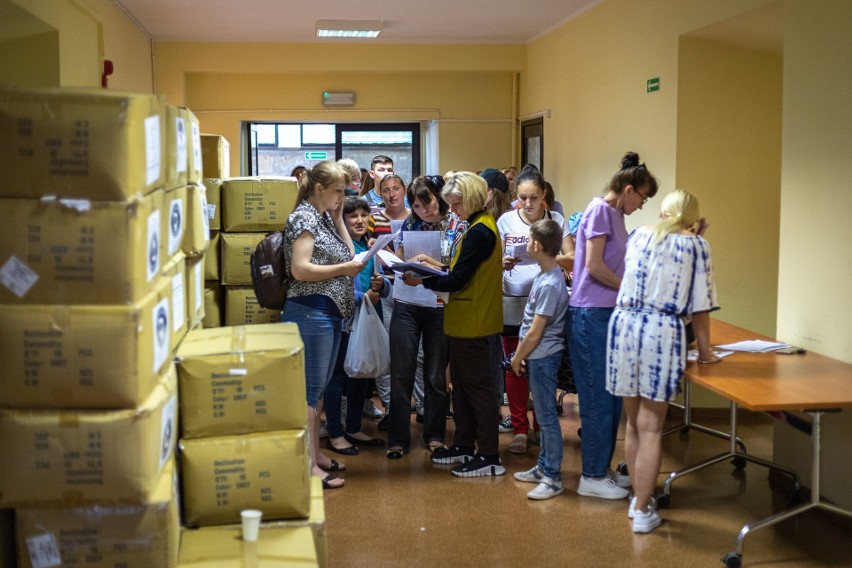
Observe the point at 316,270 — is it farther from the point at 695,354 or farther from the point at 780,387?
the point at 780,387

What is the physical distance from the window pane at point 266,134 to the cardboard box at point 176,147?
8.05 meters

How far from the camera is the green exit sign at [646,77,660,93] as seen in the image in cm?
594

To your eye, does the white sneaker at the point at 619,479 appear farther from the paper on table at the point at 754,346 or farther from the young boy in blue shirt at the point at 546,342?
the paper on table at the point at 754,346

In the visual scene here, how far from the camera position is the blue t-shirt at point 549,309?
3.98 metres

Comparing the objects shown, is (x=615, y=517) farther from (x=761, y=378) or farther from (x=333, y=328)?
(x=333, y=328)

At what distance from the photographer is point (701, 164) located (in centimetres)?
564

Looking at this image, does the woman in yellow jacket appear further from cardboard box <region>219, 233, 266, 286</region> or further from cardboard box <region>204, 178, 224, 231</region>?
cardboard box <region>204, 178, 224, 231</region>

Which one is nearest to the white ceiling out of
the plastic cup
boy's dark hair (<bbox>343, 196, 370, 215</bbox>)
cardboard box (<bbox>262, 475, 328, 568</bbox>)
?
boy's dark hair (<bbox>343, 196, 370, 215</bbox>)

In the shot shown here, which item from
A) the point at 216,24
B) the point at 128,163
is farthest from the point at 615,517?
the point at 216,24

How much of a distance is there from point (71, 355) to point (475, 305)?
2.36 meters

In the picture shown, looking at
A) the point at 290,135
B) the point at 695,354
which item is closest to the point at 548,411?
the point at 695,354

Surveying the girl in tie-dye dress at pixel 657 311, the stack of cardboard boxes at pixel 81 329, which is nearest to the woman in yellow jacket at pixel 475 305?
the girl in tie-dye dress at pixel 657 311

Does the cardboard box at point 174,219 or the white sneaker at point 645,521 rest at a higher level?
the cardboard box at point 174,219

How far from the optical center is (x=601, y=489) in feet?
13.2
